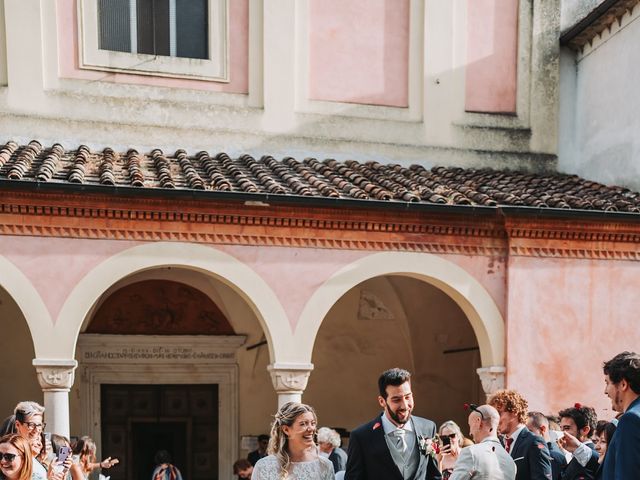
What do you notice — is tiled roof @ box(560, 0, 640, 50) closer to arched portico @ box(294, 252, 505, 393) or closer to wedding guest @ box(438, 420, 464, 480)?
arched portico @ box(294, 252, 505, 393)

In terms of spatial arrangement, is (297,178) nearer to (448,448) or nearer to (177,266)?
(177,266)

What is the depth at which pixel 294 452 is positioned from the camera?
557cm

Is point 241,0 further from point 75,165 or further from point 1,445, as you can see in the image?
point 1,445

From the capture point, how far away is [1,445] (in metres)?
5.15

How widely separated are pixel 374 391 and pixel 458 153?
12.9 ft

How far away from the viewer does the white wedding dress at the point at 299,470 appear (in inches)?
217

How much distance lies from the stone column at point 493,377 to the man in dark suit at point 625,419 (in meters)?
7.20

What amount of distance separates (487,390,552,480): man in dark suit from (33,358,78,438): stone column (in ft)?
19.1

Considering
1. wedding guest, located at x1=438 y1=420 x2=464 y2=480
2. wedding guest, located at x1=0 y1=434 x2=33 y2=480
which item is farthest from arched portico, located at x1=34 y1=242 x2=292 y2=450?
wedding guest, located at x1=0 y1=434 x2=33 y2=480

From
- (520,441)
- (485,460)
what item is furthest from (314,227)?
(485,460)

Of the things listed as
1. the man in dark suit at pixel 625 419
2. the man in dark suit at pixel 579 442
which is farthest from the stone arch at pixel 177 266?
the man in dark suit at pixel 625 419

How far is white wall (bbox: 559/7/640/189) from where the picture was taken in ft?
46.5

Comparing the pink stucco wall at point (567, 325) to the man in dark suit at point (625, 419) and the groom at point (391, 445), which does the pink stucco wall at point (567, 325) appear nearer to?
the groom at point (391, 445)

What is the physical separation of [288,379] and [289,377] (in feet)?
0.09
